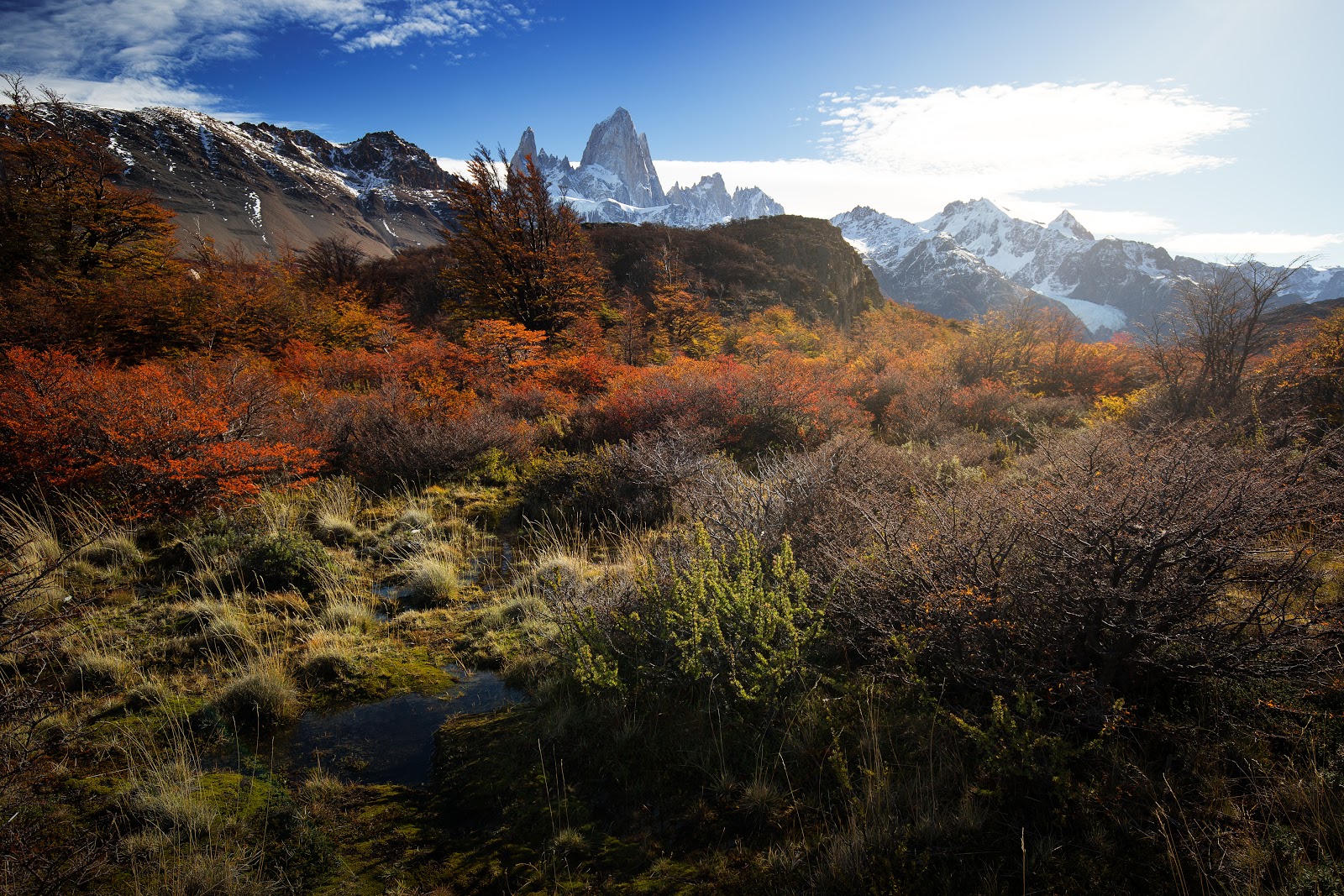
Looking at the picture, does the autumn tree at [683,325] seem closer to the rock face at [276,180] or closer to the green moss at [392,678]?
the green moss at [392,678]

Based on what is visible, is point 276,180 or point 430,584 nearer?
point 430,584

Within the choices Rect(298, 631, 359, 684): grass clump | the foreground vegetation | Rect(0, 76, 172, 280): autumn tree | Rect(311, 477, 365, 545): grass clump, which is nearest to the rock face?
Rect(0, 76, 172, 280): autumn tree

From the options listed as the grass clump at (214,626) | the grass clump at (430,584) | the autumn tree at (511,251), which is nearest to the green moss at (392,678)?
the grass clump at (430,584)

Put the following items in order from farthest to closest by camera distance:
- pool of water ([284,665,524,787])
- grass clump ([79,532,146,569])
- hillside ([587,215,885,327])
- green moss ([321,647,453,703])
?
hillside ([587,215,885,327]) → grass clump ([79,532,146,569]) → green moss ([321,647,453,703]) → pool of water ([284,665,524,787])

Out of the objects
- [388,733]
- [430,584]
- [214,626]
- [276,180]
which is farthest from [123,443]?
[276,180]

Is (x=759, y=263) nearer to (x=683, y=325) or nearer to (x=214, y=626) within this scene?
(x=683, y=325)

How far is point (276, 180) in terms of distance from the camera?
105 metres

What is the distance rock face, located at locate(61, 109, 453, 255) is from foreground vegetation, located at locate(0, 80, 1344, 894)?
8547cm

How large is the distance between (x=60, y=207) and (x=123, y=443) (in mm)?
13734

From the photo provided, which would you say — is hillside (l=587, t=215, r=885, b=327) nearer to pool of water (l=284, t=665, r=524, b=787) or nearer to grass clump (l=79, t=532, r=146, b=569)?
grass clump (l=79, t=532, r=146, b=569)

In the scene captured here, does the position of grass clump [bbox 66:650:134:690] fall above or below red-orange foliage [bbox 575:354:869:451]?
below

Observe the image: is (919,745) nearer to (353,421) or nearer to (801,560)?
(801,560)

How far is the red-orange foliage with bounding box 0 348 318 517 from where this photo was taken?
5.17 m

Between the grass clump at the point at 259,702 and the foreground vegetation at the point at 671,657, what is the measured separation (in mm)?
19
